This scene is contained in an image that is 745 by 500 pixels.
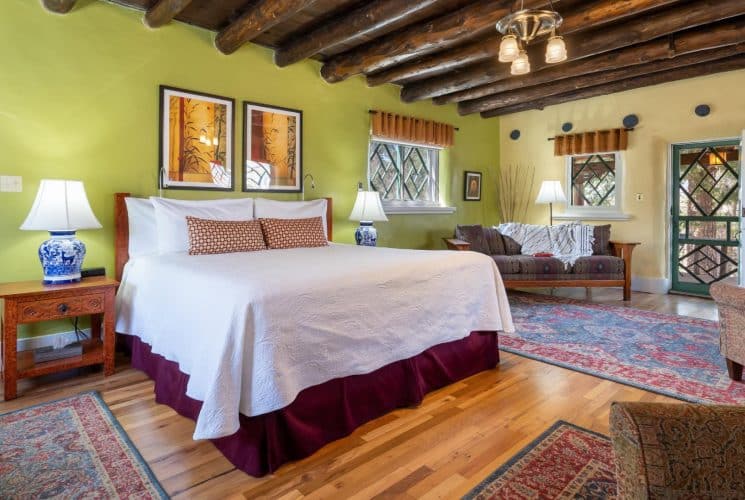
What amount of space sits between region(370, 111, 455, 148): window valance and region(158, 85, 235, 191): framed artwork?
1.63m

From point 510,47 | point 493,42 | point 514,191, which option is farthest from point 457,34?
point 514,191

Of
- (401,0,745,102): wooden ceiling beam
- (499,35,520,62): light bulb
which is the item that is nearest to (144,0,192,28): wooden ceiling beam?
(499,35,520,62): light bulb

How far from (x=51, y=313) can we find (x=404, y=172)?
3750 mm

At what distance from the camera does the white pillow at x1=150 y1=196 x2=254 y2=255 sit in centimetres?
286

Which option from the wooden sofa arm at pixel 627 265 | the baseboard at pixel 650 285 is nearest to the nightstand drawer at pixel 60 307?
the wooden sofa arm at pixel 627 265

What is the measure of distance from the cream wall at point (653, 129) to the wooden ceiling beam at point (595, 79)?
2.11ft

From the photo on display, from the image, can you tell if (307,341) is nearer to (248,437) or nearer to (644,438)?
(248,437)

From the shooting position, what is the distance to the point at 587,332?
3.46 m

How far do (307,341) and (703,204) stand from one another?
5.12m

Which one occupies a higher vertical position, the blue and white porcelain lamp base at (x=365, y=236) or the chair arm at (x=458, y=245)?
the blue and white porcelain lamp base at (x=365, y=236)

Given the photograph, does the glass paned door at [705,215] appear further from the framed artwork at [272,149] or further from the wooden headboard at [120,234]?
the wooden headboard at [120,234]

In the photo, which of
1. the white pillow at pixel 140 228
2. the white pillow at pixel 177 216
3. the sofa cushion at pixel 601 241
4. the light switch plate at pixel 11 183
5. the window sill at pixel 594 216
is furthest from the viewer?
the window sill at pixel 594 216

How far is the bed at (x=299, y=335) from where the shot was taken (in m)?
1.57

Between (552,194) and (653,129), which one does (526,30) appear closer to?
(552,194)
